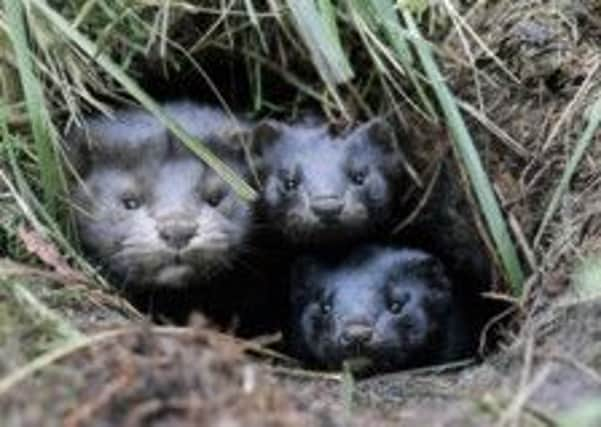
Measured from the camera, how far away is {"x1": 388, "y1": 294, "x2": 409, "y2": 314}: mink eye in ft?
16.6

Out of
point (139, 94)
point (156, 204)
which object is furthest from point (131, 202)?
point (139, 94)

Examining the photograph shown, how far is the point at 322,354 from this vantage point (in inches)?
195

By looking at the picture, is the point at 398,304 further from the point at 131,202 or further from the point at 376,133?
the point at 131,202

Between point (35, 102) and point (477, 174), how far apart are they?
149 centimetres

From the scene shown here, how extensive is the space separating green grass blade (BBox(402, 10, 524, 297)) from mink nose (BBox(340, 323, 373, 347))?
0.52m

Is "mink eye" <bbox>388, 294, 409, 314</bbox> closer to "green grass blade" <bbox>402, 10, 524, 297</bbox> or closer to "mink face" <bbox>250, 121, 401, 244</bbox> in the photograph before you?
"mink face" <bbox>250, 121, 401, 244</bbox>

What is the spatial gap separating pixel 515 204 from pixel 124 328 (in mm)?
2122

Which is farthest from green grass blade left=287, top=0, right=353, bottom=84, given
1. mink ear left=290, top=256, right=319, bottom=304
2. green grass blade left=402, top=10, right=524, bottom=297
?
mink ear left=290, top=256, right=319, bottom=304

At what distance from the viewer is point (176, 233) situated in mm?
4828

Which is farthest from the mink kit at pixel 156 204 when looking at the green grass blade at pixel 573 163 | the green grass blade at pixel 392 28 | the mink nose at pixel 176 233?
the green grass blade at pixel 573 163

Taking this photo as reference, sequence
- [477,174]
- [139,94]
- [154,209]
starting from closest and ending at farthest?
[139,94]
[477,174]
[154,209]

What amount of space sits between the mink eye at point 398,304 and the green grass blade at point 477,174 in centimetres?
42

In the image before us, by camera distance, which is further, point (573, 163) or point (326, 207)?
point (326, 207)

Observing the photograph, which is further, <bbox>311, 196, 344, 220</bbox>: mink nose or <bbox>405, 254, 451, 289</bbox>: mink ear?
<bbox>405, 254, 451, 289</bbox>: mink ear
